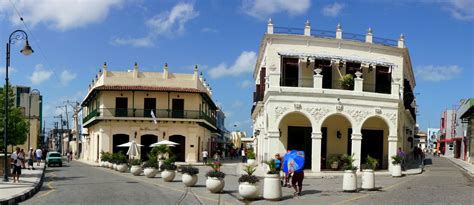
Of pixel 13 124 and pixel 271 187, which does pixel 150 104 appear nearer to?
pixel 13 124

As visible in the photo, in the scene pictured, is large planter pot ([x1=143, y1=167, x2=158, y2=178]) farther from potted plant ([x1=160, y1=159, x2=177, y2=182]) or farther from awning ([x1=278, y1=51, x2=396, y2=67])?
awning ([x1=278, y1=51, x2=396, y2=67])

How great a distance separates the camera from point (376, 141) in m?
33.8

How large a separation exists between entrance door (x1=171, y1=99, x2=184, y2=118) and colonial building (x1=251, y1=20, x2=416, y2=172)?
1635 centimetres

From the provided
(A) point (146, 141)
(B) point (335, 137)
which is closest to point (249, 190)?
(B) point (335, 137)

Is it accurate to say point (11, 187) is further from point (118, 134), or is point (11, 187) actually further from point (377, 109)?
point (118, 134)

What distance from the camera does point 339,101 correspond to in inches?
1180

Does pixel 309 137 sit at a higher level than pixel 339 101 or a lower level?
lower

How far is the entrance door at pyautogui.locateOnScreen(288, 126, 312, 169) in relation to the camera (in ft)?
105

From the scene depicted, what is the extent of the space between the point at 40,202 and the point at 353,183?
10.3 meters

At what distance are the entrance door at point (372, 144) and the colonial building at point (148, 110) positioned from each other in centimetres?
1962

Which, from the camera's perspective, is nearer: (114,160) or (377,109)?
(377,109)

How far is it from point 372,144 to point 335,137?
106 inches

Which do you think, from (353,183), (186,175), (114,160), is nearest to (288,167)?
(353,183)

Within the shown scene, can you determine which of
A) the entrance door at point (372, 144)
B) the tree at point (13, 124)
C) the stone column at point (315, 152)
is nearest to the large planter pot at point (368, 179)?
the stone column at point (315, 152)
